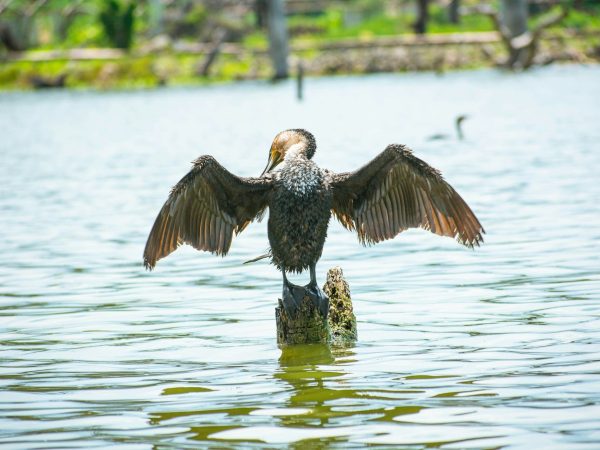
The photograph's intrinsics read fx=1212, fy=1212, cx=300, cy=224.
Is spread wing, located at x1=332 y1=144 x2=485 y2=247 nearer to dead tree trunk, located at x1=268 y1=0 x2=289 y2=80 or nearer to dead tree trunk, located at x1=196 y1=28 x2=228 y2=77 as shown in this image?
dead tree trunk, located at x1=268 y1=0 x2=289 y2=80

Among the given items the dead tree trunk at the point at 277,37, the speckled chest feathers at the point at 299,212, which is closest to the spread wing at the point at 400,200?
the speckled chest feathers at the point at 299,212

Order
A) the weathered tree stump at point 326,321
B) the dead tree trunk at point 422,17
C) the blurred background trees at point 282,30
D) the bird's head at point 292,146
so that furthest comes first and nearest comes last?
the dead tree trunk at point 422,17, the blurred background trees at point 282,30, the bird's head at point 292,146, the weathered tree stump at point 326,321

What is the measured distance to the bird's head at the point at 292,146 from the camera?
7.91 meters

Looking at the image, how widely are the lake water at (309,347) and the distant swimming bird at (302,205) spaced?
0.67 metres

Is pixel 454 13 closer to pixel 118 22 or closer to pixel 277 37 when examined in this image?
pixel 277 37

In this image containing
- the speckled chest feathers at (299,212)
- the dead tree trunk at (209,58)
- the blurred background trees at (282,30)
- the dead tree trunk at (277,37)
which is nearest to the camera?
the speckled chest feathers at (299,212)

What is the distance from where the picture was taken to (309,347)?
25.5ft

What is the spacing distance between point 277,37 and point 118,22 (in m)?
10.8

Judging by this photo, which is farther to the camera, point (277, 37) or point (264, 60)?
point (264, 60)

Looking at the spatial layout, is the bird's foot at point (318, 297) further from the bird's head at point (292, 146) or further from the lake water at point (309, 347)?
the bird's head at point (292, 146)

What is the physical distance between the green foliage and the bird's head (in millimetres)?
46836

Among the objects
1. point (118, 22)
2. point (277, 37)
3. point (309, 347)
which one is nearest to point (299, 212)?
point (309, 347)

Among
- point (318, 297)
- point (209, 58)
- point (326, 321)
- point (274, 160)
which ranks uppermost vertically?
point (209, 58)

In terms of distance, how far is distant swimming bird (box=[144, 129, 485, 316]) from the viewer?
24.9 feet
